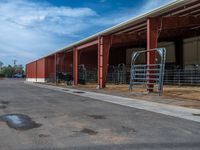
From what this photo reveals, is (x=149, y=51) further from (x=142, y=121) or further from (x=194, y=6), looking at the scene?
(x=142, y=121)

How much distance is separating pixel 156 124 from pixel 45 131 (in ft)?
9.45

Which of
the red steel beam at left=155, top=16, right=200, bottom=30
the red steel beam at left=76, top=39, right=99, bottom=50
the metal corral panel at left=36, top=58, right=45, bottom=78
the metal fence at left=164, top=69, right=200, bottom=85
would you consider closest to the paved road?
the red steel beam at left=155, top=16, right=200, bottom=30

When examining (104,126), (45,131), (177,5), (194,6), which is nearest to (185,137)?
(104,126)

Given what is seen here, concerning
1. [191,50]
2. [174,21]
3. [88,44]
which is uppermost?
[174,21]

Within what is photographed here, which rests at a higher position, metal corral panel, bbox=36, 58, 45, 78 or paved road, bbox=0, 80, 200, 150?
metal corral panel, bbox=36, 58, 45, 78

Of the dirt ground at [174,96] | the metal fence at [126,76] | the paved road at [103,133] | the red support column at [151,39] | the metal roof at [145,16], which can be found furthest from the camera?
the metal fence at [126,76]

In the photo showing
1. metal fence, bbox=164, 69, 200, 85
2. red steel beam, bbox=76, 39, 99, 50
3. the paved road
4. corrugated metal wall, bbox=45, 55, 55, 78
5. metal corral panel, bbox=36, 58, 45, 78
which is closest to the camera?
the paved road

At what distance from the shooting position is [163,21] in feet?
73.4

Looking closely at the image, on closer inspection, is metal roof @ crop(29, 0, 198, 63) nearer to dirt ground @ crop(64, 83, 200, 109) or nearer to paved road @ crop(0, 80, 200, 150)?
dirt ground @ crop(64, 83, 200, 109)

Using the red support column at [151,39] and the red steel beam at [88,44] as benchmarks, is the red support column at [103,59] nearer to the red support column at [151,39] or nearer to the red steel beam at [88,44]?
the red steel beam at [88,44]

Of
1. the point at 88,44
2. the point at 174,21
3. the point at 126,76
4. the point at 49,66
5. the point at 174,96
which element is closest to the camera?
the point at 174,96

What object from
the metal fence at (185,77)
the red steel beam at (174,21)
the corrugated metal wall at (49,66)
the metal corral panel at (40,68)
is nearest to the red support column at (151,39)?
the red steel beam at (174,21)

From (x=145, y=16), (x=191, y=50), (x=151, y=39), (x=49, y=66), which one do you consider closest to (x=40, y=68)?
(x=49, y=66)

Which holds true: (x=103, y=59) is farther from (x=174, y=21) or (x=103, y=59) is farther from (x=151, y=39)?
(x=151, y=39)
